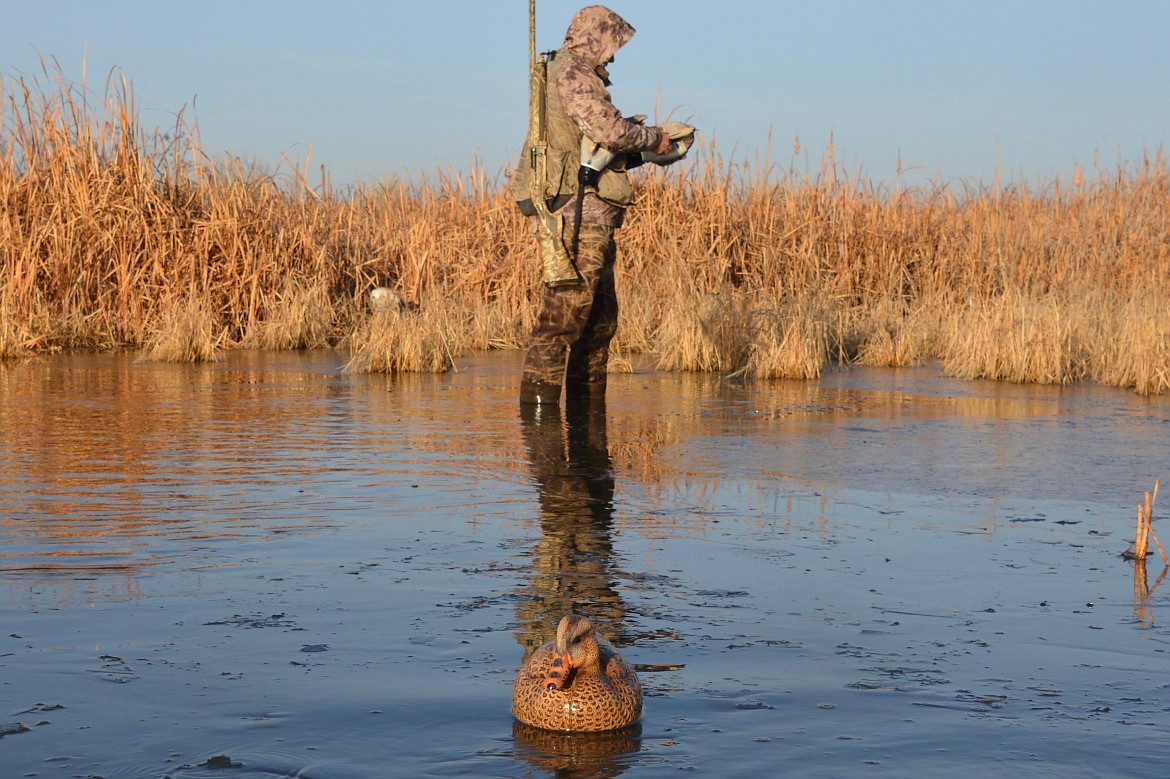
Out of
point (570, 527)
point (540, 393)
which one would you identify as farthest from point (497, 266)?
point (570, 527)

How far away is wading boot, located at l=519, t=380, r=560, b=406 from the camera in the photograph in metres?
9.04

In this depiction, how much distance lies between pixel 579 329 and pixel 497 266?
267 inches

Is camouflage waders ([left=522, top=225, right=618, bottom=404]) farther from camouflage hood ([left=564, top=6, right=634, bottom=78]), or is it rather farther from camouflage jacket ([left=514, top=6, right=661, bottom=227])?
camouflage hood ([left=564, top=6, right=634, bottom=78])

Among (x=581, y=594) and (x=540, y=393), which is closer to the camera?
(x=581, y=594)

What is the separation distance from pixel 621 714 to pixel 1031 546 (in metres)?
2.49

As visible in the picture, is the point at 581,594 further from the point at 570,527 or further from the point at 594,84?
the point at 594,84

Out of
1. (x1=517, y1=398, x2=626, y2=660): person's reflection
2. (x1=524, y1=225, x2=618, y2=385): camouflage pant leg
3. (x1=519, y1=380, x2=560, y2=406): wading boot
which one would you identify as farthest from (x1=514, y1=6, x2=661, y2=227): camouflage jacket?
(x1=517, y1=398, x2=626, y2=660): person's reflection

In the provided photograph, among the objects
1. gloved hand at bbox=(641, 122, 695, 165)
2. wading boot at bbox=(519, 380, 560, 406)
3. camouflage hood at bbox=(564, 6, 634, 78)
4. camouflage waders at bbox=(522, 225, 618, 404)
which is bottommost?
wading boot at bbox=(519, 380, 560, 406)

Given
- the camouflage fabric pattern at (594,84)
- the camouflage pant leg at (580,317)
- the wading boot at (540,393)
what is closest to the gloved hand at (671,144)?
the camouflage fabric pattern at (594,84)

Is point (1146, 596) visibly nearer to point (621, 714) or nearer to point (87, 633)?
point (621, 714)

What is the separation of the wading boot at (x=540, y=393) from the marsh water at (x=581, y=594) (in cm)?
55

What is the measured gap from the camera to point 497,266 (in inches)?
610

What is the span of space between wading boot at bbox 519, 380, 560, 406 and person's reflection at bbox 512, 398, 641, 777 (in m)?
0.05

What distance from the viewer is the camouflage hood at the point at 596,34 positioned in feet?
27.5
